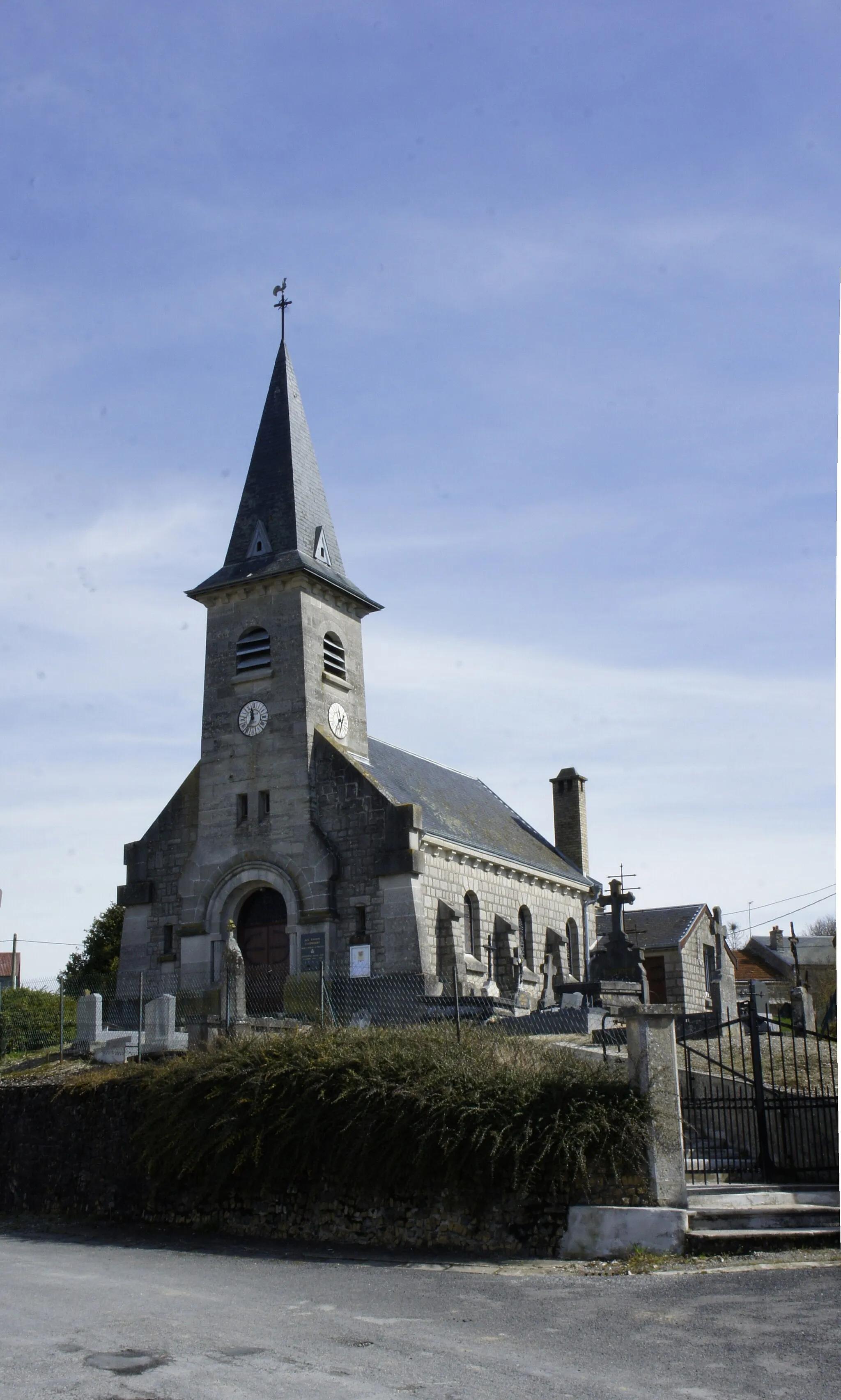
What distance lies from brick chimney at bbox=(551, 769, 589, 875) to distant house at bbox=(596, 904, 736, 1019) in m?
2.68

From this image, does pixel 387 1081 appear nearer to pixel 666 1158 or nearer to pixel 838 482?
pixel 666 1158

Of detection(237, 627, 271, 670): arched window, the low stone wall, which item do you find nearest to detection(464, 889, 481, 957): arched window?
detection(237, 627, 271, 670): arched window

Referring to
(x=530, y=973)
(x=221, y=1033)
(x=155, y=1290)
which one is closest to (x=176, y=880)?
(x=530, y=973)

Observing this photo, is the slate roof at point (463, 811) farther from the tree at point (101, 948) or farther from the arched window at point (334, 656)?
the tree at point (101, 948)

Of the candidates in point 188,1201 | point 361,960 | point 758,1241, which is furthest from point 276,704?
point 758,1241

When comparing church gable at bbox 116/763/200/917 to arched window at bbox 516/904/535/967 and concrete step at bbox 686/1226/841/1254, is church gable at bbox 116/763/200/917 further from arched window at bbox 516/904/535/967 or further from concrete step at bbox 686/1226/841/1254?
concrete step at bbox 686/1226/841/1254

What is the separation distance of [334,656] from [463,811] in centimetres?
712

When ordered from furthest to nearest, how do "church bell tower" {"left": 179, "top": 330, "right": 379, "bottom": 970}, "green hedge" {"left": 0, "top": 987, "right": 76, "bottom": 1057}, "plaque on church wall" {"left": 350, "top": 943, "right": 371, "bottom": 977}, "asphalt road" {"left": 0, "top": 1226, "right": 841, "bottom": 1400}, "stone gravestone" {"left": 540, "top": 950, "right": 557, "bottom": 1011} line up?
"stone gravestone" {"left": 540, "top": 950, "right": 557, "bottom": 1011}, "church bell tower" {"left": 179, "top": 330, "right": 379, "bottom": 970}, "plaque on church wall" {"left": 350, "top": 943, "right": 371, "bottom": 977}, "green hedge" {"left": 0, "top": 987, "right": 76, "bottom": 1057}, "asphalt road" {"left": 0, "top": 1226, "right": 841, "bottom": 1400}

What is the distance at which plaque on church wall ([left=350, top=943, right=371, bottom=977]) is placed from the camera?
27.6 metres

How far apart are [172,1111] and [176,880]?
1628 centimetres

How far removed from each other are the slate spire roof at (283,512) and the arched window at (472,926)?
25.9 ft

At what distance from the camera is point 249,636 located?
103 feet

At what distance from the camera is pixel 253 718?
30.9 metres

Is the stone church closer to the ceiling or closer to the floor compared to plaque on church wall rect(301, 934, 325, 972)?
closer to the ceiling
